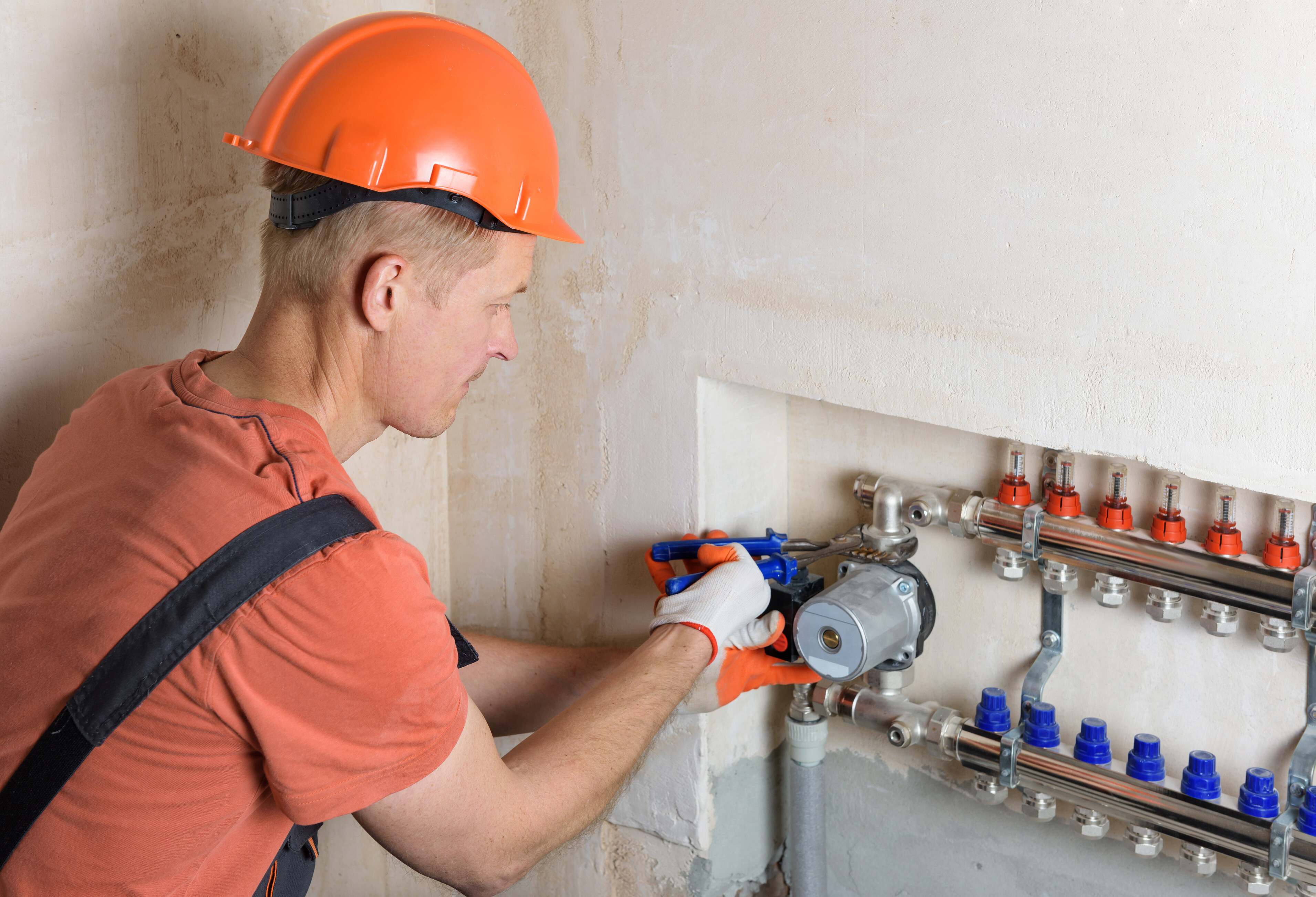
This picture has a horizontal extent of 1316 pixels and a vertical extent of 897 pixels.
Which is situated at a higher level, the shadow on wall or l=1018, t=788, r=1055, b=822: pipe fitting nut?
the shadow on wall

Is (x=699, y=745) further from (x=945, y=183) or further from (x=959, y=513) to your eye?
(x=945, y=183)

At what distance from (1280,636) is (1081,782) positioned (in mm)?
280

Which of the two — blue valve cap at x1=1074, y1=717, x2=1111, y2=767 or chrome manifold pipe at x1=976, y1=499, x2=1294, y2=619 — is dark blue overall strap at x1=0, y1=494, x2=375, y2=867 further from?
blue valve cap at x1=1074, y1=717, x2=1111, y2=767

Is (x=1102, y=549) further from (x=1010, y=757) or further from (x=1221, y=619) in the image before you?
(x=1010, y=757)

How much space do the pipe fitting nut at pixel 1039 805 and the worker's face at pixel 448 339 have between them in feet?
2.74

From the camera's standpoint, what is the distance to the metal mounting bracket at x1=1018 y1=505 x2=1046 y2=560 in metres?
1.28

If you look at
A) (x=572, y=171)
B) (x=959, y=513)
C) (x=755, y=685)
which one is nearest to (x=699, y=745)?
(x=755, y=685)

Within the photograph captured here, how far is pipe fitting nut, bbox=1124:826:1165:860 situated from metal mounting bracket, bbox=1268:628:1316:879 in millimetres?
135

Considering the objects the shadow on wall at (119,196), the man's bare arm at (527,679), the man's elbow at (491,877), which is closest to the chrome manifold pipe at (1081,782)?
the man's bare arm at (527,679)

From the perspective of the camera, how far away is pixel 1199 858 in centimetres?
121

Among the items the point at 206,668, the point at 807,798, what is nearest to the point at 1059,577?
the point at 807,798

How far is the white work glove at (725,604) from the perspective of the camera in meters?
1.31

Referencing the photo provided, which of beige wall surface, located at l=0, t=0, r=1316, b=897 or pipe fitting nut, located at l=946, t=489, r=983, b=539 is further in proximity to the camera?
pipe fitting nut, located at l=946, t=489, r=983, b=539

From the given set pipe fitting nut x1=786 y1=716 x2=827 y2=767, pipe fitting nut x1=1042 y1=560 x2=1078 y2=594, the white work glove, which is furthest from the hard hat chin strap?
pipe fitting nut x1=786 y1=716 x2=827 y2=767
